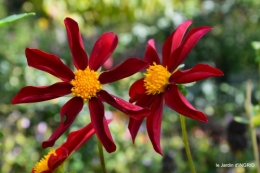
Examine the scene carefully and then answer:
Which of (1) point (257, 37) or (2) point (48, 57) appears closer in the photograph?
(2) point (48, 57)

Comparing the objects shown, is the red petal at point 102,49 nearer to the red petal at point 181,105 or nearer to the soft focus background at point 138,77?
the red petal at point 181,105

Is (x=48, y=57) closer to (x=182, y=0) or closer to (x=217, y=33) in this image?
(x=217, y=33)

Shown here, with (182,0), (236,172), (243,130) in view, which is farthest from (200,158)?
(182,0)

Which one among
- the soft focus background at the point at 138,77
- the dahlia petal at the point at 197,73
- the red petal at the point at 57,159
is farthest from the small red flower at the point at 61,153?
the soft focus background at the point at 138,77

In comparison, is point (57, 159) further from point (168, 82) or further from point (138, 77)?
point (138, 77)

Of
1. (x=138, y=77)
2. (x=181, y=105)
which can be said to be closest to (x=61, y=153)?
(x=181, y=105)

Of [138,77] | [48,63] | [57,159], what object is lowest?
[57,159]
